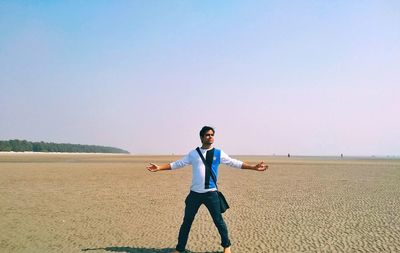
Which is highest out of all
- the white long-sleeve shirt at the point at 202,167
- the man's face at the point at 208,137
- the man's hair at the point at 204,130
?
the man's hair at the point at 204,130

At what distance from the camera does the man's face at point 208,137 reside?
541 cm

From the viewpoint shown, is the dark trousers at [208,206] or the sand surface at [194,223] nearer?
the dark trousers at [208,206]

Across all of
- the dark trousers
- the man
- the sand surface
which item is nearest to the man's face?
the man

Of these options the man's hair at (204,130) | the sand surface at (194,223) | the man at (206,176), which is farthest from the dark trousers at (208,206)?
the man's hair at (204,130)

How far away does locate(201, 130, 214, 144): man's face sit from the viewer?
17.8 ft

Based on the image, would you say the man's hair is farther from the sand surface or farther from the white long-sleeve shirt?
the sand surface

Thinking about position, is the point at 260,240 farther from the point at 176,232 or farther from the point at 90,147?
the point at 90,147

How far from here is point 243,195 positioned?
1273 centimetres

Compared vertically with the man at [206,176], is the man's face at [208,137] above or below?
above

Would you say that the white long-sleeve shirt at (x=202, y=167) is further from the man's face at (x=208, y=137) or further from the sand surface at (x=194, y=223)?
the sand surface at (x=194, y=223)

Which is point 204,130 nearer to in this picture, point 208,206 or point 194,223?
point 208,206

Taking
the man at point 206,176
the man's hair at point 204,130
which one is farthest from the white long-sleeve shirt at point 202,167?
the man's hair at point 204,130

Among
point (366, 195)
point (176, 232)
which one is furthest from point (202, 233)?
point (366, 195)

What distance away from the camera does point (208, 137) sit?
5.42 m
